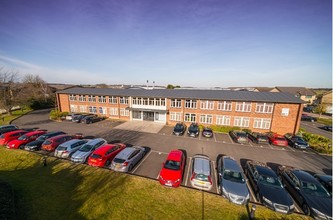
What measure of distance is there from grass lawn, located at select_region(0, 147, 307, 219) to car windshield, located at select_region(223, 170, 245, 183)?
1.71 m

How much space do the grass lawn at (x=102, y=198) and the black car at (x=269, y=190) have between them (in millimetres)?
498

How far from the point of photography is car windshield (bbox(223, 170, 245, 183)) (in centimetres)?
1092

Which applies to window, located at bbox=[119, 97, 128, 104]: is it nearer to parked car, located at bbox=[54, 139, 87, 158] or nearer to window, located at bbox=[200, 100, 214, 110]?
window, located at bbox=[200, 100, 214, 110]

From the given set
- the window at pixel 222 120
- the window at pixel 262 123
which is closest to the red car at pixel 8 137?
the window at pixel 222 120

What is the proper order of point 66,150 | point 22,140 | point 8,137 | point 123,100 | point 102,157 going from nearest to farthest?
1. point 102,157
2. point 66,150
3. point 22,140
4. point 8,137
5. point 123,100

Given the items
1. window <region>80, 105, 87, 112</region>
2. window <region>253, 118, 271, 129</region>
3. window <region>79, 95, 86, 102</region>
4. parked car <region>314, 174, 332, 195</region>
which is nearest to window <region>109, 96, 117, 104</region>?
window <region>79, 95, 86, 102</region>

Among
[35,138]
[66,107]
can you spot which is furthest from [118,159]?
[66,107]

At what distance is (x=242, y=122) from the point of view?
2670cm

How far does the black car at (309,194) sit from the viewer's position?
8992 millimetres

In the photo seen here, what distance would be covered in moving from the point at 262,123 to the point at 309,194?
58.6ft

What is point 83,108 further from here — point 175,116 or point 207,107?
point 207,107

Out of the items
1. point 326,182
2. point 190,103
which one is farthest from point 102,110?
point 326,182

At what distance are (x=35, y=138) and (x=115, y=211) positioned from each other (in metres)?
17.5

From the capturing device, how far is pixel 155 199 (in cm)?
1005
